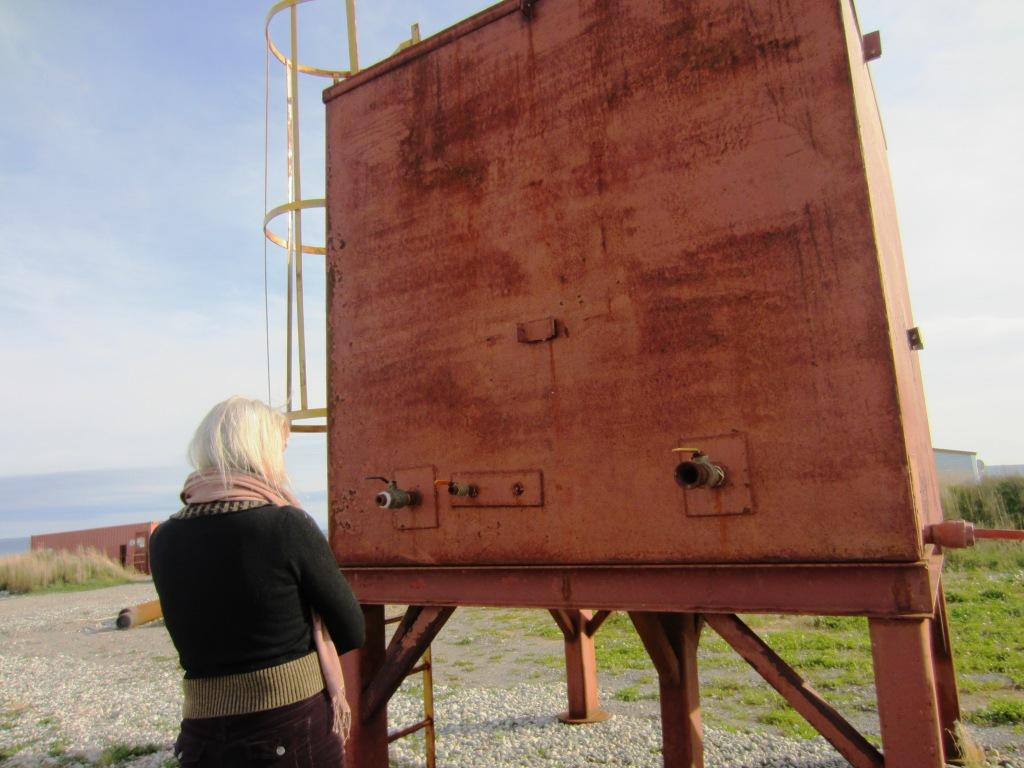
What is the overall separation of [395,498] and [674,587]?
1338 mm

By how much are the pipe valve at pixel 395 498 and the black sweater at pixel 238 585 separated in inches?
55.7

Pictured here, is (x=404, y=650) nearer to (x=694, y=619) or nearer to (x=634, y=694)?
(x=694, y=619)

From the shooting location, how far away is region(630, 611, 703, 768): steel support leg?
14.0ft

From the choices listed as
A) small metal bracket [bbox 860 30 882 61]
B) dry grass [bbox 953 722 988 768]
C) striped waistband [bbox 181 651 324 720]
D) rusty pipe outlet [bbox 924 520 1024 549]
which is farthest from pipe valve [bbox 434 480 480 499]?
dry grass [bbox 953 722 988 768]

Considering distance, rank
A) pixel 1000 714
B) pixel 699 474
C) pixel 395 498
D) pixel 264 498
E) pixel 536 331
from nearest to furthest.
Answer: pixel 264 498
pixel 699 474
pixel 536 331
pixel 395 498
pixel 1000 714

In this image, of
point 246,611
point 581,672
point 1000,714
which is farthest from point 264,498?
point 1000,714

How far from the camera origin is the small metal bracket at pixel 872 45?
3.60 metres

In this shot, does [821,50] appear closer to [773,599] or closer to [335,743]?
[773,599]

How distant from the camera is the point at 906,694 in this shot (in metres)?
2.54

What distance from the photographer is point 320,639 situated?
2.14 meters

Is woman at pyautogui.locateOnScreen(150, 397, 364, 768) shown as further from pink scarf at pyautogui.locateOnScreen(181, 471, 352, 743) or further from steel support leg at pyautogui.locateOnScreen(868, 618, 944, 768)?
steel support leg at pyautogui.locateOnScreen(868, 618, 944, 768)

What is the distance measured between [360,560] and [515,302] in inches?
58.9

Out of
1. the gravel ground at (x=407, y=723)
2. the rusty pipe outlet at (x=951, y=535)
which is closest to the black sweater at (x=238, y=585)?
the rusty pipe outlet at (x=951, y=535)

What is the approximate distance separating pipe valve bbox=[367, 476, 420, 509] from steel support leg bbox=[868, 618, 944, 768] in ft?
6.50
